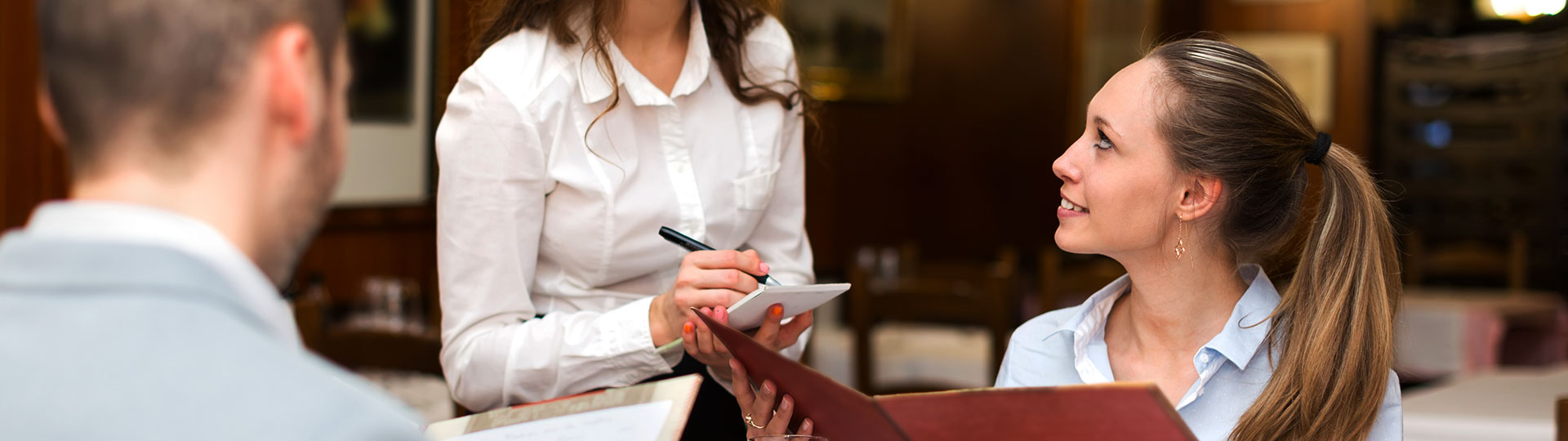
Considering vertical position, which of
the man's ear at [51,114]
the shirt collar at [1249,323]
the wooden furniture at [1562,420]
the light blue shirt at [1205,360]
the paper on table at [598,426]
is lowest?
the wooden furniture at [1562,420]

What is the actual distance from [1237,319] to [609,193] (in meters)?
0.70

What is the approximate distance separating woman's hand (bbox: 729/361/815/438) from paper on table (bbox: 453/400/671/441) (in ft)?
0.55

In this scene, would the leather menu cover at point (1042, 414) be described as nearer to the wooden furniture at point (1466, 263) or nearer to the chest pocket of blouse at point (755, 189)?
the chest pocket of blouse at point (755, 189)

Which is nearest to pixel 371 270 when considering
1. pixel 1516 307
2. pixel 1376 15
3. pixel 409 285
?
pixel 409 285

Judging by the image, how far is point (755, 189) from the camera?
59.6 inches

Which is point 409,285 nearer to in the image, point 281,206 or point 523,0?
point 523,0

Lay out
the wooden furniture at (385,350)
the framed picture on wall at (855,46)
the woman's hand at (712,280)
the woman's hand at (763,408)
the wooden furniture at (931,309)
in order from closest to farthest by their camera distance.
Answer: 1. the woman's hand at (763,408)
2. the woman's hand at (712,280)
3. the wooden furniture at (385,350)
4. the wooden furniture at (931,309)
5. the framed picture on wall at (855,46)

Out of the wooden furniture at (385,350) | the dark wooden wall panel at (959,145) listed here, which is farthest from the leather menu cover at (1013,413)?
the dark wooden wall panel at (959,145)

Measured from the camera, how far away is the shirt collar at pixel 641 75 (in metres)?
1.42

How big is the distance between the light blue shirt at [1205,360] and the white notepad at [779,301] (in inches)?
10.0

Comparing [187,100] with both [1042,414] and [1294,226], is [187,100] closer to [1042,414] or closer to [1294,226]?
[1042,414]

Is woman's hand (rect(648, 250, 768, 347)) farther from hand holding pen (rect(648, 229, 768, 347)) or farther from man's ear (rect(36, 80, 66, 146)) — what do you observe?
man's ear (rect(36, 80, 66, 146))

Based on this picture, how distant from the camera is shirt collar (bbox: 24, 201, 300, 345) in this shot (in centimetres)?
58

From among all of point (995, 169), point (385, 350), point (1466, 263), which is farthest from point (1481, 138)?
point (385, 350)
